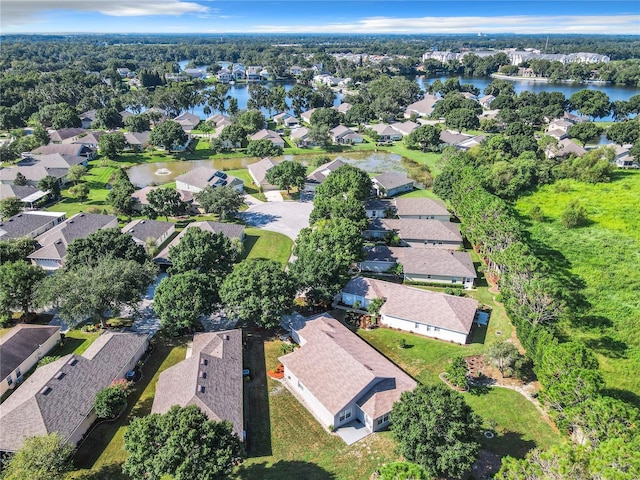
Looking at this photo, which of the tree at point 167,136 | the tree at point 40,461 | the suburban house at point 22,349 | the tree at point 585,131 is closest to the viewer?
the tree at point 40,461

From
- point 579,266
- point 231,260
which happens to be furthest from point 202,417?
point 579,266

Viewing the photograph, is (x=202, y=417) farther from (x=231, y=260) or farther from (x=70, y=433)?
(x=231, y=260)

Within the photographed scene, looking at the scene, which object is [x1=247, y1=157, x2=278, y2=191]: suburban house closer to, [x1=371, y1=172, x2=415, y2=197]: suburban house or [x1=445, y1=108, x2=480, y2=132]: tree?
[x1=371, y1=172, x2=415, y2=197]: suburban house

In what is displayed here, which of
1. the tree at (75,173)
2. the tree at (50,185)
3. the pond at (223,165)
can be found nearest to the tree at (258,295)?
the tree at (50,185)

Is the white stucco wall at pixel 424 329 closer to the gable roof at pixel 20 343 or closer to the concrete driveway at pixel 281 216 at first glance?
the concrete driveway at pixel 281 216

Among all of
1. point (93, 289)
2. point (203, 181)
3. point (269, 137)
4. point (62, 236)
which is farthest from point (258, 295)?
point (269, 137)

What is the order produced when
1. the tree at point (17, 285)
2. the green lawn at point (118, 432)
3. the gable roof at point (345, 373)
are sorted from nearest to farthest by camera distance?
the green lawn at point (118, 432), the gable roof at point (345, 373), the tree at point (17, 285)

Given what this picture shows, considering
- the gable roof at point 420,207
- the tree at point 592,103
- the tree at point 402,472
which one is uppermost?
the tree at point 592,103

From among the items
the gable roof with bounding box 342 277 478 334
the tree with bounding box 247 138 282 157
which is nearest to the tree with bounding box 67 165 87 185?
the tree with bounding box 247 138 282 157
